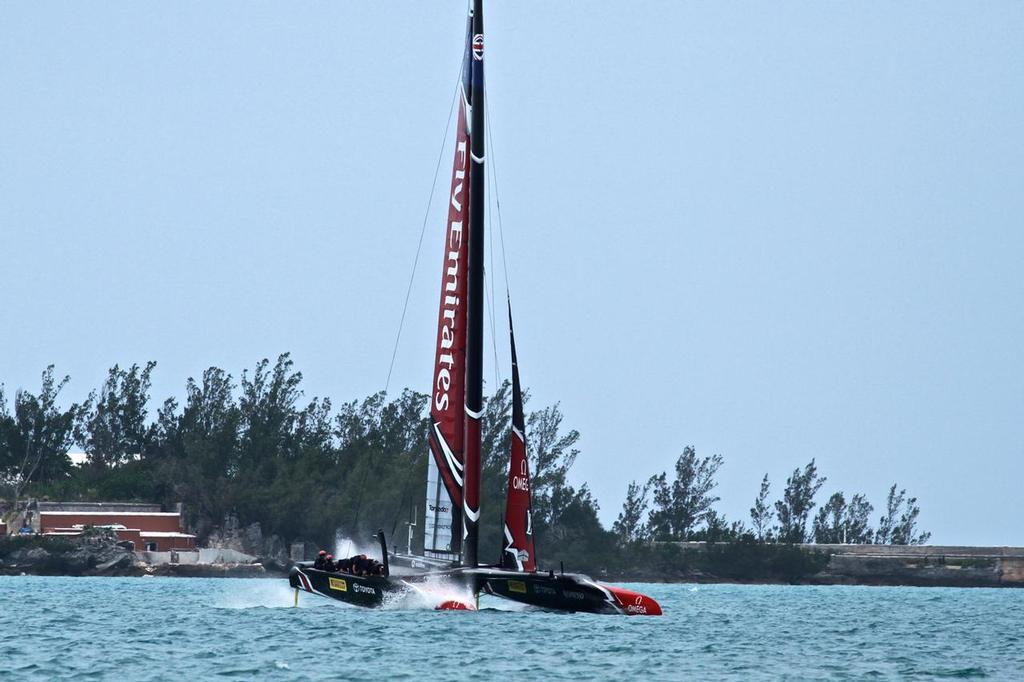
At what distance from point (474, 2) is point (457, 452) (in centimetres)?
1282

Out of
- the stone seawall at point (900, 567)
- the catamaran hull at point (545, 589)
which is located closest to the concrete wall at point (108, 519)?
the stone seawall at point (900, 567)

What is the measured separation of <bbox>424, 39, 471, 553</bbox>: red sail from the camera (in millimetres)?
45312

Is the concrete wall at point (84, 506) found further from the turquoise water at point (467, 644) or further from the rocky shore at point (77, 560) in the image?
the turquoise water at point (467, 644)

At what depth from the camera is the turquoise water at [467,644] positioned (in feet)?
100

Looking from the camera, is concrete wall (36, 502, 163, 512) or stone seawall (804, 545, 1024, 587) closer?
concrete wall (36, 502, 163, 512)

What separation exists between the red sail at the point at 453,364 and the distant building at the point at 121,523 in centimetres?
7001

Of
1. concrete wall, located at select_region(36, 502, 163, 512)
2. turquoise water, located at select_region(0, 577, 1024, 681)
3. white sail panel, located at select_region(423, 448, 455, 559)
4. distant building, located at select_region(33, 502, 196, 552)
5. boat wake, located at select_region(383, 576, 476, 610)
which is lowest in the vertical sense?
turquoise water, located at select_region(0, 577, 1024, 681)

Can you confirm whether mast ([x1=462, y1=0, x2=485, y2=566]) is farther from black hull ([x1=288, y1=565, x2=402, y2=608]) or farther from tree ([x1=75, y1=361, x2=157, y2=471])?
tree ([x1=75, y1=361, x2=157, y2=471])

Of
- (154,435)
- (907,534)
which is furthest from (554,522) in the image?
(907,534)

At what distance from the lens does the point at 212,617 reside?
46188 mm

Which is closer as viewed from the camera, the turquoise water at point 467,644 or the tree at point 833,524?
the turquoise water at point 467,644

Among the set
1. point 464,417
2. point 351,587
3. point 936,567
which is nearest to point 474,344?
point 464,417

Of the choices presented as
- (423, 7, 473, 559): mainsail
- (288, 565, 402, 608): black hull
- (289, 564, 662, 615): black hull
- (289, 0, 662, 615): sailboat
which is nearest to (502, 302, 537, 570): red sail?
(289, 0, 662, 615): sailboat

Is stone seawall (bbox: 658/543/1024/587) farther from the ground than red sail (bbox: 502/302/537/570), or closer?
farther from the ground
